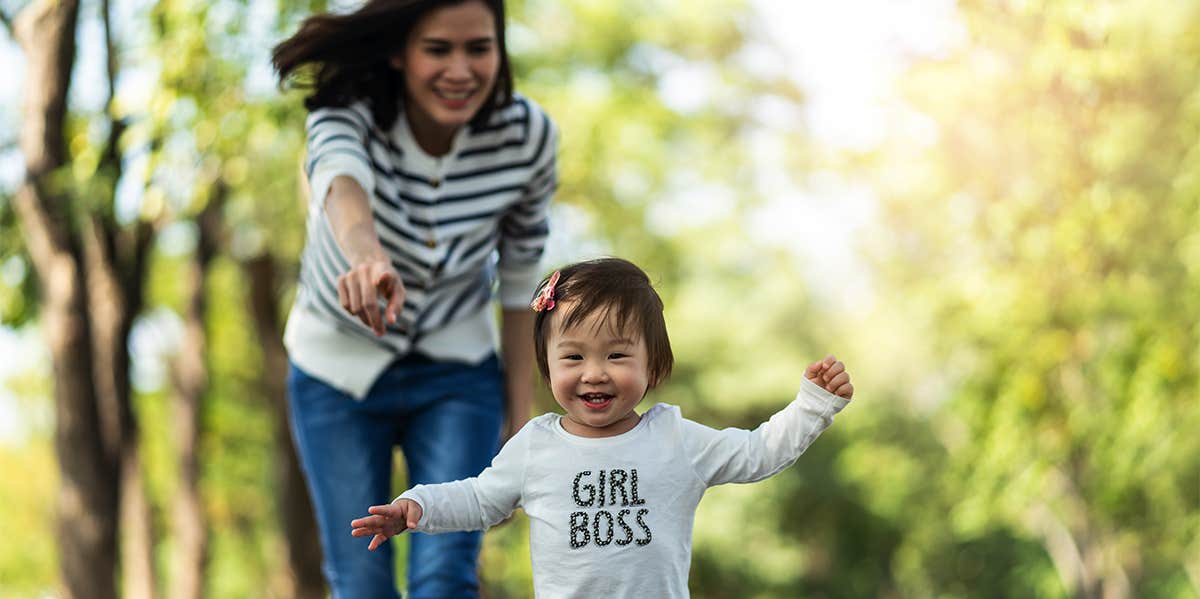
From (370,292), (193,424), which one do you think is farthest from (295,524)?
(370,292)

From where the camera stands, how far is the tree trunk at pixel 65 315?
9.32 m

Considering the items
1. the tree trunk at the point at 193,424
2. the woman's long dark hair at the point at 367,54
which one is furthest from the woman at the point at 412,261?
the tree trunk at the point at 193,424

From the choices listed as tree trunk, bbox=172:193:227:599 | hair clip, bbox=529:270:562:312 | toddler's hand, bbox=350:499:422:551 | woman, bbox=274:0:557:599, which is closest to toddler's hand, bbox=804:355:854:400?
hair clip, bbox=529:270:562:312

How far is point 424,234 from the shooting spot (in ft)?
12.9

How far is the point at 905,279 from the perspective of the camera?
17953 millimetres

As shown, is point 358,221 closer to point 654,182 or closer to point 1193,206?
point 1193,206

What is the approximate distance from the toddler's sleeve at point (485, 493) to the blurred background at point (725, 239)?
6.72 ft

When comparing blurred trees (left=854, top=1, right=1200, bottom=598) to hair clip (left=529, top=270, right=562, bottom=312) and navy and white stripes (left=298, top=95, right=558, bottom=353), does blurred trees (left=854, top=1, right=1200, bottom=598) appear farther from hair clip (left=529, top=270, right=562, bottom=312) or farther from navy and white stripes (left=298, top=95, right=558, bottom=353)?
hair clip (left=529, top=270, right=562, bottom=312)

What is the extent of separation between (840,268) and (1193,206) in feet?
54.3

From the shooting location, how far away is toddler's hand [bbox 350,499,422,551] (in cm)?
272

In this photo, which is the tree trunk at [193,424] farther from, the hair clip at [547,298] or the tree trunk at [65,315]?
the hair clip at [547,298]

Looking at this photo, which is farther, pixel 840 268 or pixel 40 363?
Answer: pixel 840 268

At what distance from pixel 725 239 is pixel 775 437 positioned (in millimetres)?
23548

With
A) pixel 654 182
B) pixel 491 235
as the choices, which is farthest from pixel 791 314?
pixel 491 235
